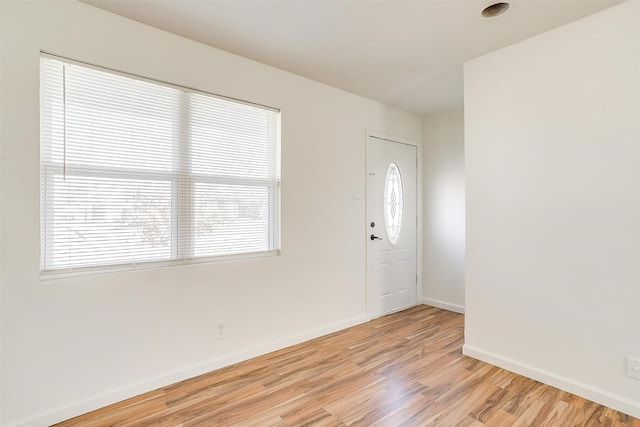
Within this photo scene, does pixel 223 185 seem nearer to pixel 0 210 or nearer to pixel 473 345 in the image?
pixel 0 210

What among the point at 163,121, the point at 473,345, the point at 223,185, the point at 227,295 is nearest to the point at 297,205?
the point at 223,185

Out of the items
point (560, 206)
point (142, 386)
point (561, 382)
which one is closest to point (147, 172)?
point (142, 386)

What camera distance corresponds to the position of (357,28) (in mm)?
2289

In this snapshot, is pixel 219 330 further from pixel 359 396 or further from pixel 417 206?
pixel 417 206

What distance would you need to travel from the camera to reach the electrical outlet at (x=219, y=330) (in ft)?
8.60

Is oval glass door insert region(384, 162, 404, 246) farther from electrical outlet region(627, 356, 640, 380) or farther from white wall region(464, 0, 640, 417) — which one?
electrical outlet region(627, 356, 640, 380)

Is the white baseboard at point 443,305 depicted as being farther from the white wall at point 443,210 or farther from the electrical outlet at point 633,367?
the electrical outlet at point 633,367

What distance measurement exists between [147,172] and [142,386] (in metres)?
1.48

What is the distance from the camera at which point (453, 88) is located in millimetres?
3412

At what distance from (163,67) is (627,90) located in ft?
10.1

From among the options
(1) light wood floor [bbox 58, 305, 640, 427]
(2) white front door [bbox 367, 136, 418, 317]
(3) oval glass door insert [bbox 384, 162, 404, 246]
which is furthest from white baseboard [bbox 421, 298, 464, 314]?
(1) light wood floor [bbox 58, 305, 640, 427]

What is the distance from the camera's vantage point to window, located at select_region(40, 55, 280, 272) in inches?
79.4

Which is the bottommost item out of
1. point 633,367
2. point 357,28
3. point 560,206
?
point 633,367

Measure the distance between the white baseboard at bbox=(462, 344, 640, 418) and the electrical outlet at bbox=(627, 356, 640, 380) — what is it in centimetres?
17
